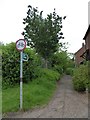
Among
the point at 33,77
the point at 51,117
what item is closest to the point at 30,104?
the point at 51,117

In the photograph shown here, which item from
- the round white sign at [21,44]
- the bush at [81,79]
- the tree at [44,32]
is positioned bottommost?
the bush at [81,79]

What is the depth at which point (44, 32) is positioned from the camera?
30375 mm

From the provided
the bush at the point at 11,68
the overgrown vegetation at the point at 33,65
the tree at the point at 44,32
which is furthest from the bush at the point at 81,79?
the tree at the point at 44,32

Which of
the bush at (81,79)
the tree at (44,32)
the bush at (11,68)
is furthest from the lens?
the tree at (44,32)

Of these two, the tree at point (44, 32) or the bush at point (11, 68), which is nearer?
the bush at point (11, 68)

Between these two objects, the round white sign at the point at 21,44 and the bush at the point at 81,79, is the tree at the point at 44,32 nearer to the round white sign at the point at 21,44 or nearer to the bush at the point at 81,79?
the bush at the point at 81,79

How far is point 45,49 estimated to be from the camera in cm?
3067

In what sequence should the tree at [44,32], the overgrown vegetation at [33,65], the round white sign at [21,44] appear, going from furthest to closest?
the tree at [44,32] → the overgrown vegetation at [33,65] → the round white sign at [21,44]

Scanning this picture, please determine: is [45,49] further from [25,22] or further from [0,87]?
[0,87]

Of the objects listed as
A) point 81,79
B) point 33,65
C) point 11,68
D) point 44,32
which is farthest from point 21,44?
point 44,32

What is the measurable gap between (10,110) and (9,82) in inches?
224

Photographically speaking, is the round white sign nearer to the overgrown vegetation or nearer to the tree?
the overgrown vegetation

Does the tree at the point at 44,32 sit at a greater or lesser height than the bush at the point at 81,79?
greater

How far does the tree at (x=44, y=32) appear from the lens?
30.3 m
